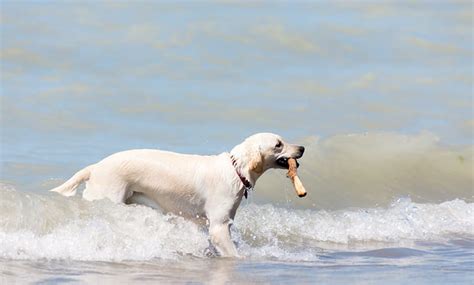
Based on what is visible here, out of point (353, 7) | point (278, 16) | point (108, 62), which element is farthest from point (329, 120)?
point (353, 7)

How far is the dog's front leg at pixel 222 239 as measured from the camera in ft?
35.6

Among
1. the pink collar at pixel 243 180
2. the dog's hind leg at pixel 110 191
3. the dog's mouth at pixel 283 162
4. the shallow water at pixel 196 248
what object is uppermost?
the dog's mouth at pixel 283 162

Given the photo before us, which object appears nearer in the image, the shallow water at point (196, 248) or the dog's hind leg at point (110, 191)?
the shallow water at point (196, 248)

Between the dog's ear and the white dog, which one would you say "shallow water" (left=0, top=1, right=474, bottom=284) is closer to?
the white dog

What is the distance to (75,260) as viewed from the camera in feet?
32.8

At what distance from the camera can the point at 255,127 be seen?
63.2 ft

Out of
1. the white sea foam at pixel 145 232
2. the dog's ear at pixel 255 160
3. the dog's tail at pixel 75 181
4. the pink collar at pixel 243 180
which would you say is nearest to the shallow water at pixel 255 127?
the white sea foam at pixel 145 232

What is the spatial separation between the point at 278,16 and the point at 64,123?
11.9 meters

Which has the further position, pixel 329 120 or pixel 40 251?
pixel 329 120

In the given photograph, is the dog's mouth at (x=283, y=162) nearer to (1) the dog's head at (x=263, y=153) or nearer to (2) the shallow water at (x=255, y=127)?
(1) the dog's head at (x=263, y=153)

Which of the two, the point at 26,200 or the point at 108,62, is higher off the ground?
the point at 108,62

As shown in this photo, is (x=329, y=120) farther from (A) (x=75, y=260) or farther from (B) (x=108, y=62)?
(A) (x=75, y=260)

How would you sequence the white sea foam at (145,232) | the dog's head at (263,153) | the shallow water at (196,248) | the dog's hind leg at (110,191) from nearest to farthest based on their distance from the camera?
the shallow water at (196,248)
the white sea foam at (145,232)
the dog's hind leg at (110,191)
the dog's head at (263,153)

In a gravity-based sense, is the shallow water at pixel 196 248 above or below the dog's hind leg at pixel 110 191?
below
